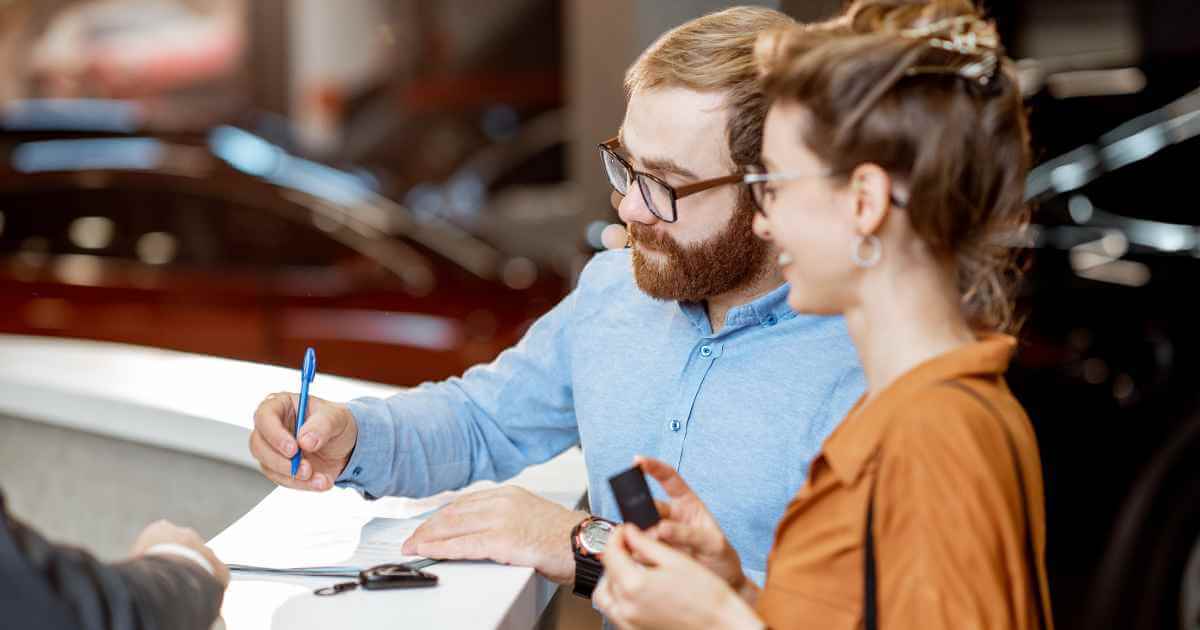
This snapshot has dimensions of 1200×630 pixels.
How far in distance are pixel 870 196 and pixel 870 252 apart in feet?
0.18

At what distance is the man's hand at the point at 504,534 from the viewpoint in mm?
1594

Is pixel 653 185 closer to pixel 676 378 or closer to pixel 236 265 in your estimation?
pixel 676 378

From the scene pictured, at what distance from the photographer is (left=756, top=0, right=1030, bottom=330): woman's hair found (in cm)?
116

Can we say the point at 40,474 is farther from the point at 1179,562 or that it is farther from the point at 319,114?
the point at 319,114

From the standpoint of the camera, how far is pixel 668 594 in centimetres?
113

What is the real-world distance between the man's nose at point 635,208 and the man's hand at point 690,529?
58 centimetres

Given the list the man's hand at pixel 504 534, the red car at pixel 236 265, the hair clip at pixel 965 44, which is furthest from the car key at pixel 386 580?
the red car at pixel 236 265

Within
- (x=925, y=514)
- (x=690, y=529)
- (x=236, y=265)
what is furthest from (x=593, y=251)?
(x=925, y=514)

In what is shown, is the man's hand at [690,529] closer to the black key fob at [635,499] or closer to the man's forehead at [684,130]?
the black key fob at [635,499]

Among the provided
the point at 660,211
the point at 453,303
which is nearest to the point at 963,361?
the point at 660,211

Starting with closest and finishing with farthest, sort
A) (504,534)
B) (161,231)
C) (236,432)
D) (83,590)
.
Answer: (83,590), (504,534), (236,432), (161,231)

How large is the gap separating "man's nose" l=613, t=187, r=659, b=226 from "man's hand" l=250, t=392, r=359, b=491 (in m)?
0.49

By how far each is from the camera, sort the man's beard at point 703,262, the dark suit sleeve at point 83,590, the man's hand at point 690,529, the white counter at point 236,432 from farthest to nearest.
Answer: the man's beard at point 703,262, the white counter at point 236,432, the man's hand at point 690,529, the dark suit sleeve at point 83,590

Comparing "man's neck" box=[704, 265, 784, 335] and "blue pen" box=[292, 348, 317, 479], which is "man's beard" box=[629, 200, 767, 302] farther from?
"blue pen" box=[292, 348, 317, 479]
